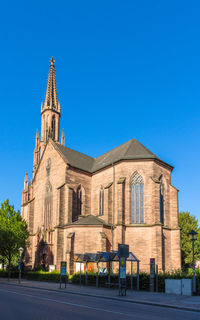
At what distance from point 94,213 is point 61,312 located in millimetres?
31607

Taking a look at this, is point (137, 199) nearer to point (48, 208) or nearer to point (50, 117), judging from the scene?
point (48, 208)

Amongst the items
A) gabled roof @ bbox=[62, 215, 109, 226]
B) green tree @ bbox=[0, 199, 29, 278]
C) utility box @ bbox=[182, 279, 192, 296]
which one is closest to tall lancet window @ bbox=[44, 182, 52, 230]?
green tree @ bbox=[0, 199, 29, 278]

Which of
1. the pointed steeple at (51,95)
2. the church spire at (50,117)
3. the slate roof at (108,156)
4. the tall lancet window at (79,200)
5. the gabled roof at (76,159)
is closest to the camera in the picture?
the slate roof at (108,156)

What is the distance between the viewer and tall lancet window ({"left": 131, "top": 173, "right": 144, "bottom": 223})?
3712 cm

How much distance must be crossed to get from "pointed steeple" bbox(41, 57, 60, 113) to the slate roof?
26.6 meters

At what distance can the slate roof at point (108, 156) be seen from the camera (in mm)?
39656

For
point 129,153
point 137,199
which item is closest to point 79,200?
point 137,199

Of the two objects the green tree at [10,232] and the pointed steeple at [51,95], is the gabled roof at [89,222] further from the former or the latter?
the pointed steeple at [51,95]

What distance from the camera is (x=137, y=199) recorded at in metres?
37.9

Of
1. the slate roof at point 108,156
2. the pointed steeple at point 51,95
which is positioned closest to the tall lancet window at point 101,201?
the slate roof at point 108,156

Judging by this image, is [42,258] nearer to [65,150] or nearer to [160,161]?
[65,150]

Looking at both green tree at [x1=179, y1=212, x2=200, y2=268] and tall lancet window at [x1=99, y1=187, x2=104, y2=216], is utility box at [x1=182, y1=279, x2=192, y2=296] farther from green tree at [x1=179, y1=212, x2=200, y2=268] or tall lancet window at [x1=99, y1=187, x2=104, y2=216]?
green tree at [x1=179, y1=212, x2=200, y2=268]

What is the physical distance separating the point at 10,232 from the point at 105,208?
11.8 m

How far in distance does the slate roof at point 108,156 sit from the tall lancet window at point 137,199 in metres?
2.76
